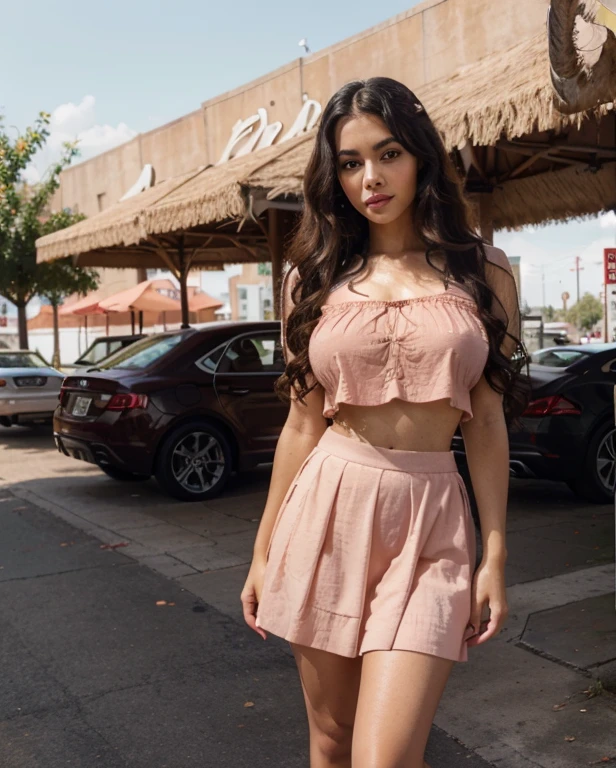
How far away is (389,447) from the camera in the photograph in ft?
7.19

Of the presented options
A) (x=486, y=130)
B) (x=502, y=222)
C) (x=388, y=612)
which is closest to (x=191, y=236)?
(x=502, y=222)

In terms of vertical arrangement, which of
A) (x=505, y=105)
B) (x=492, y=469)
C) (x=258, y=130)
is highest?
(x=258, y=130)

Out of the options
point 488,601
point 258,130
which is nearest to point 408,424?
point 488,601

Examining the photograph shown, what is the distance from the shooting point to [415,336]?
7.14 ft

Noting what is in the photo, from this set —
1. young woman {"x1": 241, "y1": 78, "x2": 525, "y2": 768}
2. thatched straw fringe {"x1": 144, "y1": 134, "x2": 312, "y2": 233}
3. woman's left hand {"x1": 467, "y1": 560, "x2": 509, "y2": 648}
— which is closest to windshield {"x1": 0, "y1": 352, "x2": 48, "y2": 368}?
thatched straw fringe {"x1": 144, "y1": 134, "x2": 312, "y2": 233}

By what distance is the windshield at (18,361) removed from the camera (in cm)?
1509

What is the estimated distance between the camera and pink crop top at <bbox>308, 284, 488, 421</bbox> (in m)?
2.16

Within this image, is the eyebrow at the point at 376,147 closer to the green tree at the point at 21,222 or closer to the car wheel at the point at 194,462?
the car wheel at the point at 194,462

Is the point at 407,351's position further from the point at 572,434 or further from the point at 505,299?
the point at 572,434

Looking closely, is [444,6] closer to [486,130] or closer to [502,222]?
[502,222]

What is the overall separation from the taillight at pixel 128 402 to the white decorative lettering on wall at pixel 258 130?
9.52 meters

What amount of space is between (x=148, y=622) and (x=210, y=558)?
1.41 m

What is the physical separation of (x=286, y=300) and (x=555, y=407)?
19.5 feet

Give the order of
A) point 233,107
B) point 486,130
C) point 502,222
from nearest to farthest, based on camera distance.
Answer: point 486,130 < point 502,222 < point 233,107
